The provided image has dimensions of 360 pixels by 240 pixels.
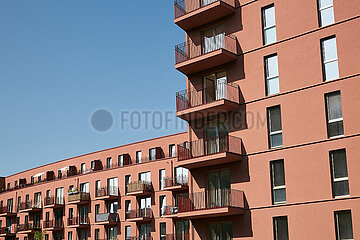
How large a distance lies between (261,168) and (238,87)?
15.7ft

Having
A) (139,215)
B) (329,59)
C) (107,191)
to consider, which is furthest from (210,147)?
(107,191)

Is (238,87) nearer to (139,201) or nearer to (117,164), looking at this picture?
(139,201)

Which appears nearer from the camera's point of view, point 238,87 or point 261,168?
point 261,168

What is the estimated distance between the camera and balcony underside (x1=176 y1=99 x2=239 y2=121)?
86.6 ft

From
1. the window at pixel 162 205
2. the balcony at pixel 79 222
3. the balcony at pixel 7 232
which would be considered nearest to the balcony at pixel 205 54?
the window at pixel 162 205

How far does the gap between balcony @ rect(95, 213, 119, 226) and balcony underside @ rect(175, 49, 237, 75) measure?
100 ft

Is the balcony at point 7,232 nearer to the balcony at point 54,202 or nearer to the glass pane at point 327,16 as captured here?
the balcony at point 54,202

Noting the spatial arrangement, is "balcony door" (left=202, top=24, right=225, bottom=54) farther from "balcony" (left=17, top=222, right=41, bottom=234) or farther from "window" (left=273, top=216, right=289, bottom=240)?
"balcony" (left=17, top=222, right=41, bottom=234)

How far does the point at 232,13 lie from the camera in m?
28.1

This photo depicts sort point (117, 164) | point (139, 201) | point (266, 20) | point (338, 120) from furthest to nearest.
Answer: point (117, 164) → point (139, 201) → point (266, 20) → point (338, 120)

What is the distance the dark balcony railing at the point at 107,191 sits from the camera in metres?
57.6

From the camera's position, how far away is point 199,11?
2830cm

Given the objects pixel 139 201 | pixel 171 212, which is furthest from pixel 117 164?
pixel 171 212

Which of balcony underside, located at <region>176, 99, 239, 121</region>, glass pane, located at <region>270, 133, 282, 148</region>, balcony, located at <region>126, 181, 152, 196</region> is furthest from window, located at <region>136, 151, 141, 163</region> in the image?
glass pane, located at <region>270, 133, 282, 148</region>
